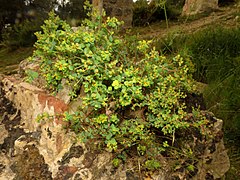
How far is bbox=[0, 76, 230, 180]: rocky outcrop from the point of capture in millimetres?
1542

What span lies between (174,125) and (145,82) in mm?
280

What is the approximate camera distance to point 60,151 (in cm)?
159

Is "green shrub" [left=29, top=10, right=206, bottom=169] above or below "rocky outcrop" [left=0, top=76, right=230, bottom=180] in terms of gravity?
above

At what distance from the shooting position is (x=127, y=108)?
172 centimetres

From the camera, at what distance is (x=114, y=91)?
1.58 metres

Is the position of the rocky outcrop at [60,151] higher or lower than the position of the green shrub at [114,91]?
lower

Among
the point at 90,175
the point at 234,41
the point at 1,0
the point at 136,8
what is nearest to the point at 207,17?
the point at 136,8

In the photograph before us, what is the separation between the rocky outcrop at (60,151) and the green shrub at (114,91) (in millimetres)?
67

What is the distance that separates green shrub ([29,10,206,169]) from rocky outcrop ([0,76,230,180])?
0.22 ft

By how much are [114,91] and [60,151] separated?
41 centimetres

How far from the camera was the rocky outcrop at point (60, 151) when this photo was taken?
1542 mm

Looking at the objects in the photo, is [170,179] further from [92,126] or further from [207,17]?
[207,17]

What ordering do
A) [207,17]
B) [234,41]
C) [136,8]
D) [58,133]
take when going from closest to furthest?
1. [58,133]
2. [234,41]
3. [207,17]
4. [136,8]

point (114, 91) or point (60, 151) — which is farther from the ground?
point (114, 91)
